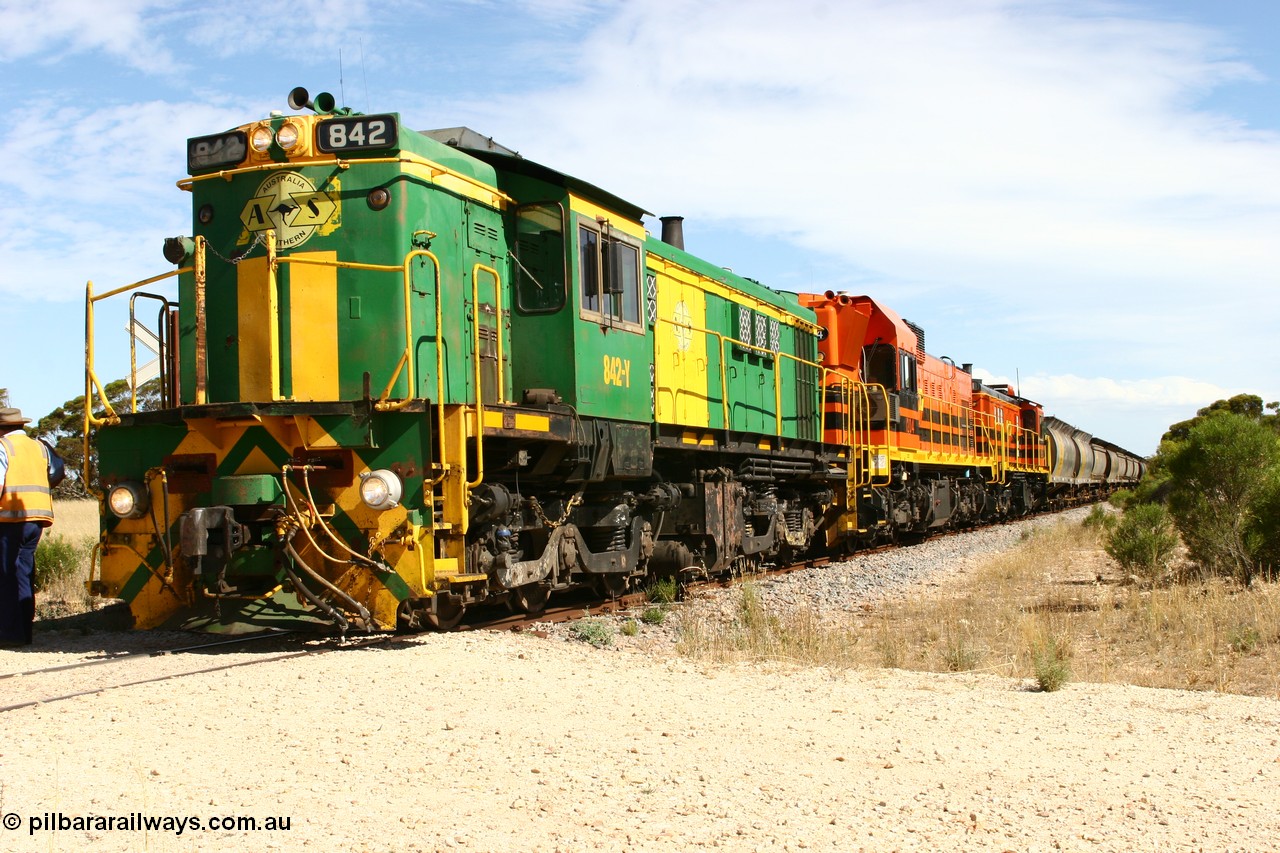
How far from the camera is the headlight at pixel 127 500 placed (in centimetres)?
790

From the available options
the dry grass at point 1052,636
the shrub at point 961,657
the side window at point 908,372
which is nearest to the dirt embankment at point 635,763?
Result: the shrub at point 961,657

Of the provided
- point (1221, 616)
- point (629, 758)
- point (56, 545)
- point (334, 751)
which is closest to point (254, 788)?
point (334, 751)

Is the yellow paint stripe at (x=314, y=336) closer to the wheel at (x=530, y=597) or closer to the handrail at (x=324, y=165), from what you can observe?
the handrail at (x=324, y=165)

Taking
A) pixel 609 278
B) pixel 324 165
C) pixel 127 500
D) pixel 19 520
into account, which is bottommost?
pixel 19 520

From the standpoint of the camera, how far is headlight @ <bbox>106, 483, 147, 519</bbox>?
7.90 metres

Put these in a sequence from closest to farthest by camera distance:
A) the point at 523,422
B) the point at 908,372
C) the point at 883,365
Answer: the point at 523,422, the point at 883,365, the point at 908,372

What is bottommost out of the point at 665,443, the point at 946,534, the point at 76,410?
the point at 946,534

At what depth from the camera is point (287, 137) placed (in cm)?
805

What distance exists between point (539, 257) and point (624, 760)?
547 centimetres

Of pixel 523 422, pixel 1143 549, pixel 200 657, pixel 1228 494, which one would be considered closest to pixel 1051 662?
pixel 523 422

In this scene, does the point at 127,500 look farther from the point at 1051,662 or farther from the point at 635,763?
the point at 1051,662

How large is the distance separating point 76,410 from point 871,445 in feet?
94.3

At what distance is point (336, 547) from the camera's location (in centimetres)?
756

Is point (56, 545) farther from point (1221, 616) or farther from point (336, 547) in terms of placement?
point (1221, 616)
